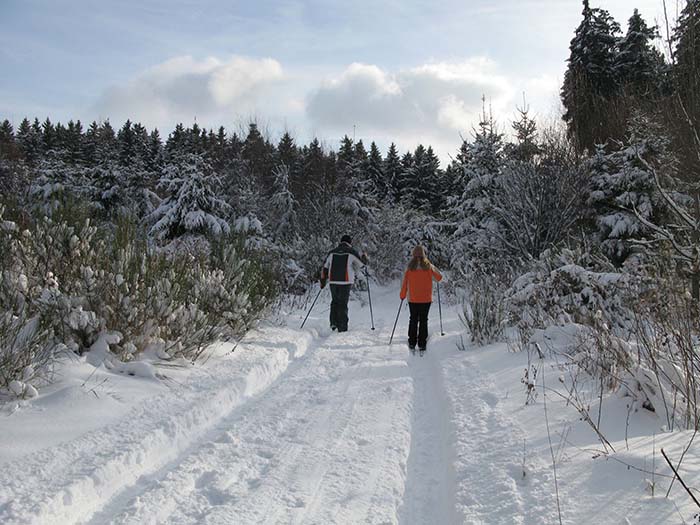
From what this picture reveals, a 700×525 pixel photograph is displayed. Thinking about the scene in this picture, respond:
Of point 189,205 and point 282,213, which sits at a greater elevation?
point 282,213

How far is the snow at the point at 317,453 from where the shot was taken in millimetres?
Result: 2547

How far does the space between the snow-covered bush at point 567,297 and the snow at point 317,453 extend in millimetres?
→ 1826

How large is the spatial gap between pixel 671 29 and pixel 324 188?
15940mm

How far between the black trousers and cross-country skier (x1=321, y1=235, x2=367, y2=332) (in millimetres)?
2109

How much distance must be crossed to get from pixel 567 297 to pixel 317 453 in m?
5.50

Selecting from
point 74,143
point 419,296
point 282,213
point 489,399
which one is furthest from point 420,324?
point 74,143

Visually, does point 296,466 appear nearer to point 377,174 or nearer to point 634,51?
point 634,51

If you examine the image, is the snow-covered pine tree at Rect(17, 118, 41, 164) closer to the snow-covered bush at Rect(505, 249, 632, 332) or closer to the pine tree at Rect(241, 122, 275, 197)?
the pine tree at Rect(241, 122, 275, 197)

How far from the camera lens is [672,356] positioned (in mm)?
3625

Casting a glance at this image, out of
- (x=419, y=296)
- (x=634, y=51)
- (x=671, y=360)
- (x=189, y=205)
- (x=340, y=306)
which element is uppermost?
(x=634, y=51)

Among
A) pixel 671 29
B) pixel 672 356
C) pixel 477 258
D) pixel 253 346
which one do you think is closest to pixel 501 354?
pixel 672 356

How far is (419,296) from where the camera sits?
311 inches

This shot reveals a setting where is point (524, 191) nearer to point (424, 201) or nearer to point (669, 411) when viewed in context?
point (669, 411)

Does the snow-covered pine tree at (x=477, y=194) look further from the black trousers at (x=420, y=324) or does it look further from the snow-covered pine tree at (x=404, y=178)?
the snow-covered pine tree at (x=404, y=178)
